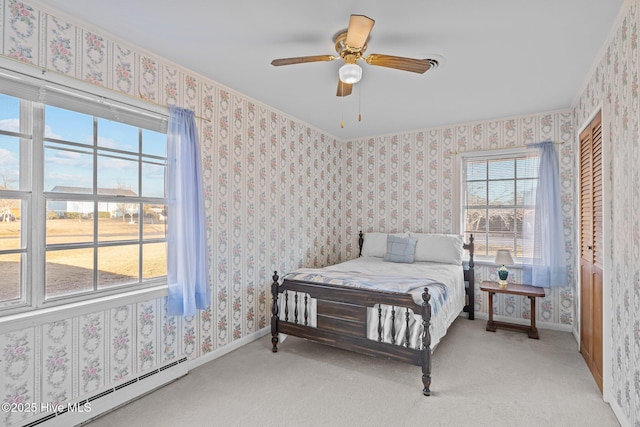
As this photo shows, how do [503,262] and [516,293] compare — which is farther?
[503,262]

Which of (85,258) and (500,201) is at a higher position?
(500,201)

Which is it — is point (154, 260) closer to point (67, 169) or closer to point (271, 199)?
point (67, 169)

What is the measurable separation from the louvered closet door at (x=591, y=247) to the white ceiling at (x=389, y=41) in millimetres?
653

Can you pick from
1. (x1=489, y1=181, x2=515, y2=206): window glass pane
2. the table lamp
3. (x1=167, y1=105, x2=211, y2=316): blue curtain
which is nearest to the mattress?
the table lamp

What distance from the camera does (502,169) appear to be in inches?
169

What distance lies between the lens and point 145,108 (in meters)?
2.55

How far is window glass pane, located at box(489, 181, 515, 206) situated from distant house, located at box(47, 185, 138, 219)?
4.14m

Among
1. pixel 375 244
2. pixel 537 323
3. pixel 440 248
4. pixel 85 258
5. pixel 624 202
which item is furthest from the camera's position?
pixel 375 244

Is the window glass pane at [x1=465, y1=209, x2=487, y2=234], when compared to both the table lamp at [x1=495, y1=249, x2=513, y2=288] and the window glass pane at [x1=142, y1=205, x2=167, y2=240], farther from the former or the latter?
the window glass pane at [x1=142, y1=205, x2=167, y2=240]

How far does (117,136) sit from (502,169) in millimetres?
4312

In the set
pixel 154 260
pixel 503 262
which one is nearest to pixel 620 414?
pixel 503 262

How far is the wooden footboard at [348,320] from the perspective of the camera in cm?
256

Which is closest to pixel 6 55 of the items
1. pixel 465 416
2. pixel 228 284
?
pixel 228 284

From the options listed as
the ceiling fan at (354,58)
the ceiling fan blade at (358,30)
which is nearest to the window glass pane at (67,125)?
the ceiling fan at (354,58)
